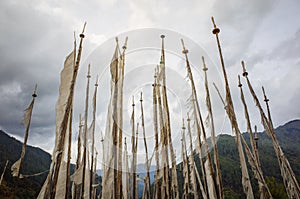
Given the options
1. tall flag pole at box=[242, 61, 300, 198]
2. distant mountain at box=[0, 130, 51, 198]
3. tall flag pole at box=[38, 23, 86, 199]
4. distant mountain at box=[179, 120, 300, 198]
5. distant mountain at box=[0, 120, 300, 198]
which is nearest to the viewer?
tall flag pole at box=[38, 23, 86, 199]

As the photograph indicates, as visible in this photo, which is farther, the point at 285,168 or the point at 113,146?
the point at 285,168

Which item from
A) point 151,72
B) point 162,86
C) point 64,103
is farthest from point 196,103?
point 64,103

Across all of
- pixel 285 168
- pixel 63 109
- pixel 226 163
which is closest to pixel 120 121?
pixel 63 109

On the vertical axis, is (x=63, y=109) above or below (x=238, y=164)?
below

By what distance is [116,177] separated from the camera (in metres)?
1.36

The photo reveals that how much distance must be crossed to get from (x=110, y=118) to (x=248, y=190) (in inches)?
46.6

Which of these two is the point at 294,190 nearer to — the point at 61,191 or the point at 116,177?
the point at 116,177

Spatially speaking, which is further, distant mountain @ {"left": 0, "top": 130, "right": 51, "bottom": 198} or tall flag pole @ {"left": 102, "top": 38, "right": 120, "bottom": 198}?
distant mountain @ {"left": 0, "top": 130, "right": 51, "bottom": 198}

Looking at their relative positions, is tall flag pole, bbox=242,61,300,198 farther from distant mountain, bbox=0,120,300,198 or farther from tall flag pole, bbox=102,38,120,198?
distant mountain, bbox=0,120,300,198

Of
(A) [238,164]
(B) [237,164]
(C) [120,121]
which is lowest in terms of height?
(C) [120,121]

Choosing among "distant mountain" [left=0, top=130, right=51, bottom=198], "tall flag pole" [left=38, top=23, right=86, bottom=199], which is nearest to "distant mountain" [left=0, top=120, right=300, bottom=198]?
"distant mountain" [left=0, top=130, right=51, bottom=198]

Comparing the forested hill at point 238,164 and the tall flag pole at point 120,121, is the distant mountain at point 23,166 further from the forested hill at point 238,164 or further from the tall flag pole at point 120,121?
the forested hill at point 238,164

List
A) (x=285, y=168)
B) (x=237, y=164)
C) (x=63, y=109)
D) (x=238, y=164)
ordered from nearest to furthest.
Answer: (x=63, y=109) → (x=285, y=168) → (x=238, y=164) → (x=237, y=164)

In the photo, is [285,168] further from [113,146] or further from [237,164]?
[237,164]
